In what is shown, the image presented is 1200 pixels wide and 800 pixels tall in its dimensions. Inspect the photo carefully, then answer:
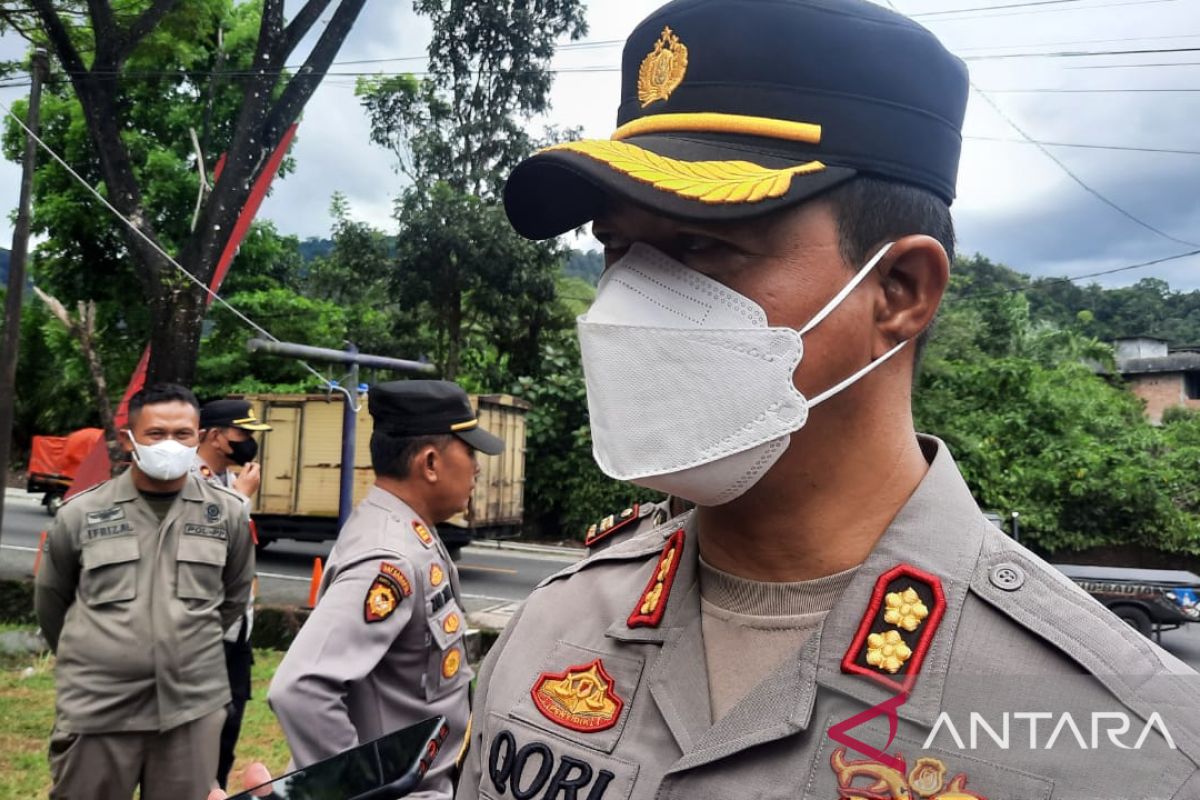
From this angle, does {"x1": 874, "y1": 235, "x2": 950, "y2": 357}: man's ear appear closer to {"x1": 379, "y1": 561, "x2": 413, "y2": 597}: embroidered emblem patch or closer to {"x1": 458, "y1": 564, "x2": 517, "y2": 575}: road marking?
{"x1": 379, "y1": 561, "x2": 413, "y2": 597}: embroidered emblem patch

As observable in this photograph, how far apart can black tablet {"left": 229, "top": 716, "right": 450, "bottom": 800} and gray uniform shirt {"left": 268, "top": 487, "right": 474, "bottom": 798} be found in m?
0.97

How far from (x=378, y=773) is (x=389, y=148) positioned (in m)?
19.0

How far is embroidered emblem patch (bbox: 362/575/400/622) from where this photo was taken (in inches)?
93.4

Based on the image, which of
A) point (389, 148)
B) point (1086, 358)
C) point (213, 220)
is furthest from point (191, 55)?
point (1086, 358)

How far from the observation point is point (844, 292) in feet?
3.82

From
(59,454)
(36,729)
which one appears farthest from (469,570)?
(59,454)

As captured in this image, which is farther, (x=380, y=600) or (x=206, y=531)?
(x=206, y=531)

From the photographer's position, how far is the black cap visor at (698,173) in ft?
3.55

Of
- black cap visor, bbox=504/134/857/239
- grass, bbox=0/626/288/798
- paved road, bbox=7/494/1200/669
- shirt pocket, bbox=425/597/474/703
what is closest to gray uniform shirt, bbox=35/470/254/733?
grass, bbox=0/626/288/798

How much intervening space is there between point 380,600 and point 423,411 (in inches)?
30.3

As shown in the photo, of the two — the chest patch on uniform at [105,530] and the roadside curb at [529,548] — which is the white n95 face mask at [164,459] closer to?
the chest patch on uniform at [105,530]

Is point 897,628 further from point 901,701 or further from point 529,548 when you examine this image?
point 529,548

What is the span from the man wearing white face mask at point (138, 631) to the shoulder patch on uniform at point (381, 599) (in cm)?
133

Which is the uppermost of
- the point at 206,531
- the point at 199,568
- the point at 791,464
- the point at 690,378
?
the point at 690,378
